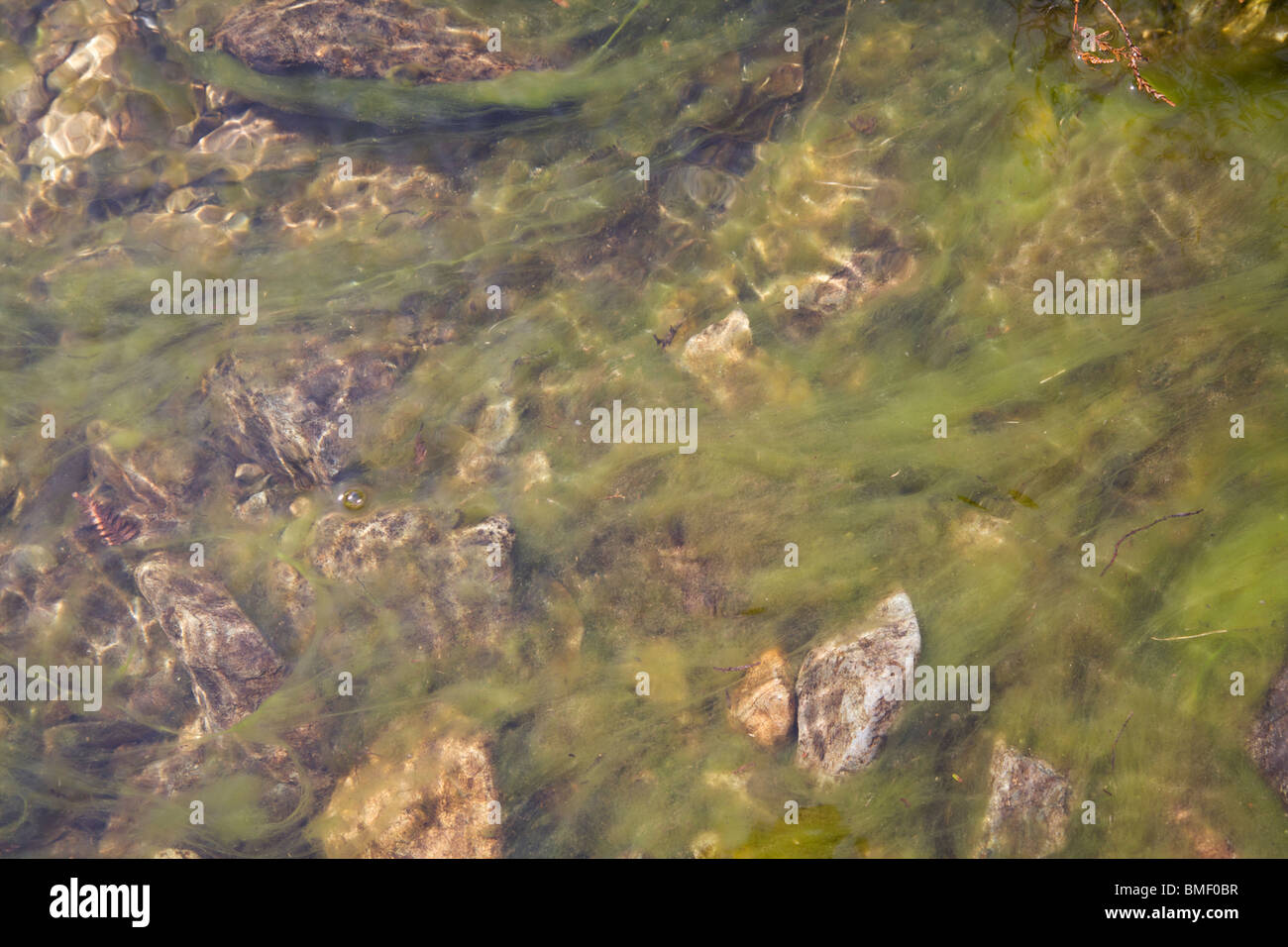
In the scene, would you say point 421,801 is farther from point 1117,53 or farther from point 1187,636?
point 1117,53

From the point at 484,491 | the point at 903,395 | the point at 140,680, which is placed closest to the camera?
the point at 903,395

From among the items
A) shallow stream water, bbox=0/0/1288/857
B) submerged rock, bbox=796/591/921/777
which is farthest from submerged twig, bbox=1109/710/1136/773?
submerged rock, bbox=796/591/921/777

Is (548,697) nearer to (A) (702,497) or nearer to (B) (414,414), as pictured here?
(A) (702,497)

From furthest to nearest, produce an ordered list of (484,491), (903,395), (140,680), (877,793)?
1. (140,680)
2. (484,491)
3. (903,395)
4. (877,793)

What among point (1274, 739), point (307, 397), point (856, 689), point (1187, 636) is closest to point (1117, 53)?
point (1187, 636)

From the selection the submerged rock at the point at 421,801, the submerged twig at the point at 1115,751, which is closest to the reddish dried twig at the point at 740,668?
the submerged rock at the point at 421,801

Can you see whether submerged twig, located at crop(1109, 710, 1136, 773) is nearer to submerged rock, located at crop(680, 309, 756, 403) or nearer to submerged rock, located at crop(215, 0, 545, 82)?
submerged rock, located at crop(680, 309, 756, 403)

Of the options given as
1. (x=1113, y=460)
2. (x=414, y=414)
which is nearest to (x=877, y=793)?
(x=1113, y=460)
